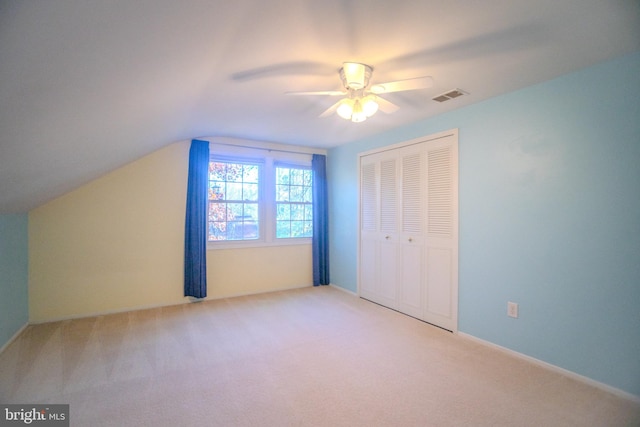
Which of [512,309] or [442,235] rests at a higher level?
[442,235]

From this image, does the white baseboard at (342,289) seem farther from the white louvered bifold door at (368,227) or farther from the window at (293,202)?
the window at (293,202)

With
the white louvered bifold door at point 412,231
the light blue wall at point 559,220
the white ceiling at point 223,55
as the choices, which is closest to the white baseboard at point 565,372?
the light blue wall at point 559,220

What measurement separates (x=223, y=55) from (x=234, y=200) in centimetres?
279

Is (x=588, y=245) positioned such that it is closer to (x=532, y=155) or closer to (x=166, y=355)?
(x=532, y=155)

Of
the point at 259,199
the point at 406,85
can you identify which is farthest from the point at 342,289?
the point at 406,85

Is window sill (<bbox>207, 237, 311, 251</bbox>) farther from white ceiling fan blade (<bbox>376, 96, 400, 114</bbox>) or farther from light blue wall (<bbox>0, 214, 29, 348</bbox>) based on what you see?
white ceiling fan blade (<bbox>376, 96, 400, 114</bbox>)

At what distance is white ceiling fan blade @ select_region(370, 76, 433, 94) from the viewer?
6.08ft

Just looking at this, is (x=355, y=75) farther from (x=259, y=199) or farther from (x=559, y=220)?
(x=259, y=199)

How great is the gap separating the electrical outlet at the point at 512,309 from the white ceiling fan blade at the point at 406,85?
80.1 inches

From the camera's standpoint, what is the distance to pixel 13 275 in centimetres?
283

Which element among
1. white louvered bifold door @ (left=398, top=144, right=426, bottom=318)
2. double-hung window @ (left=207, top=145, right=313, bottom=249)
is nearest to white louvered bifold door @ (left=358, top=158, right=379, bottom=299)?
white louvered bifold door @ (left=398, top=144, right=426, bottom=318)

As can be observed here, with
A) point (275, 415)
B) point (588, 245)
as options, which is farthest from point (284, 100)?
point (588, 245)

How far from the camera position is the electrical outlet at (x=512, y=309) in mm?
2520

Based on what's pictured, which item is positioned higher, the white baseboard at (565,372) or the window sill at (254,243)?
the window sill at (254,243)
